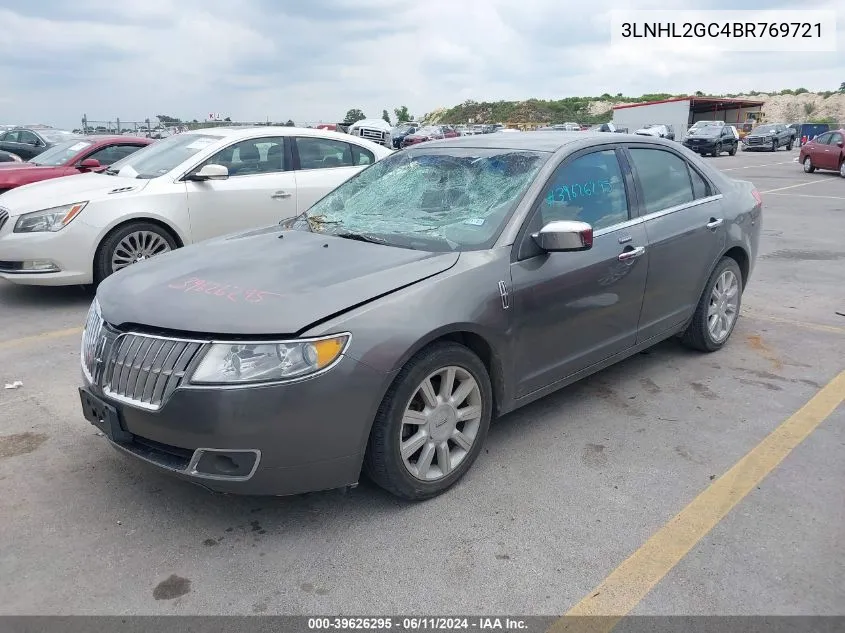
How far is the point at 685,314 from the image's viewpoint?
475 centimetres

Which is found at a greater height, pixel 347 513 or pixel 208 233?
pixel 208 233

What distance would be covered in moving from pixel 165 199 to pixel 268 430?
4.67 metres

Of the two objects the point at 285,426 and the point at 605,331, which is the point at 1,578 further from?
the point at 605,331

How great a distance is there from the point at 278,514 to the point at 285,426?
2.10 feet

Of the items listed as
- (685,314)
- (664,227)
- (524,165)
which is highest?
(524,165)

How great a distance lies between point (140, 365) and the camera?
2.84 meters

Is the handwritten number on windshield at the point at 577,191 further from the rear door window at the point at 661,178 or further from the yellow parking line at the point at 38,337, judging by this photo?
the yellow parking line at the point at 38,337

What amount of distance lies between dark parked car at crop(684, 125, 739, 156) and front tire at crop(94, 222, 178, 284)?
111 ft

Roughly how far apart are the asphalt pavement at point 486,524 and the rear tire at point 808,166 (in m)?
22.6

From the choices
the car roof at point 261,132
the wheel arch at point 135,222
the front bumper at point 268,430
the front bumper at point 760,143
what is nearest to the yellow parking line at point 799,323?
the front bumper at point 268,430

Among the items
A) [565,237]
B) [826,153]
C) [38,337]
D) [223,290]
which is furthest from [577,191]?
[826,153]

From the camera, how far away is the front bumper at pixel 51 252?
6.24 m

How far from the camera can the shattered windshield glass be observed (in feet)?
11.7

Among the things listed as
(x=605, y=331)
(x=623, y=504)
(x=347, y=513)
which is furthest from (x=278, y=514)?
(x=605, y=331)
